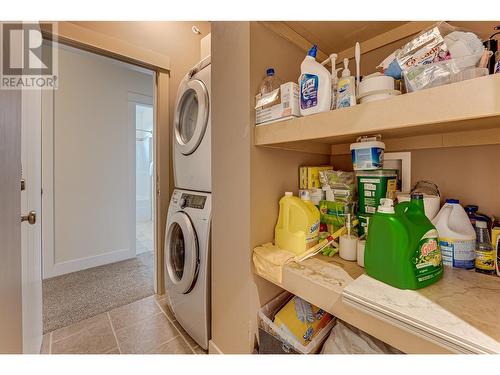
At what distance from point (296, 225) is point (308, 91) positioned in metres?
0.48

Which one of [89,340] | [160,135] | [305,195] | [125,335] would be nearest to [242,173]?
[305,195]

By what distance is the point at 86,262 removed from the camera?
2.31 m

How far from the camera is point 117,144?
8.36 feet

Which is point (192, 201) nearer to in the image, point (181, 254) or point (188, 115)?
point (181, 254)

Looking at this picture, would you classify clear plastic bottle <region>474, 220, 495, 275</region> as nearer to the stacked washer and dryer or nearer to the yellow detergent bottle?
the yellow detergent bottle

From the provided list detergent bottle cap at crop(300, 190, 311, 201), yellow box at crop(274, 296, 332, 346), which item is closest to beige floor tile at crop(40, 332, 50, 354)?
yellow box at crop(274, 296, 332, 346)

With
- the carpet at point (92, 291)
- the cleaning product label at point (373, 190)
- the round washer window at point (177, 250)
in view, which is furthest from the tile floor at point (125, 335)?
the cleaning product label at point (373, 190)

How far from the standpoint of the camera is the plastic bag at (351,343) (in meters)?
0.67

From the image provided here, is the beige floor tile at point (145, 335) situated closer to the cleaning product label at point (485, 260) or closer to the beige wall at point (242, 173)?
the beige wall at point (242, 173)

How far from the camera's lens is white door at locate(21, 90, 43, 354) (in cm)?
91

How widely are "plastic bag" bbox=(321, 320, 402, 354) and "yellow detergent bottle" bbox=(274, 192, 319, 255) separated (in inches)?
10.8

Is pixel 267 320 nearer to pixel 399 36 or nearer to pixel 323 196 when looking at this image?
pixel 323 196
